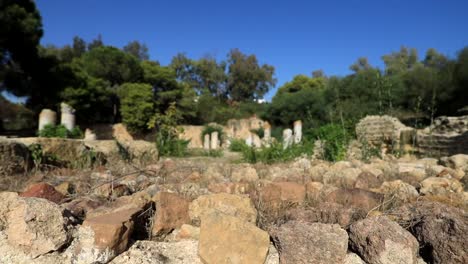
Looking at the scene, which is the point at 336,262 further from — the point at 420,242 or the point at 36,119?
the point at 36,119

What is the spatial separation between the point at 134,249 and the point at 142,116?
20242mm

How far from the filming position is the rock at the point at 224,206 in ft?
3.58

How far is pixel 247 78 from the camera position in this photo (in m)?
33.5

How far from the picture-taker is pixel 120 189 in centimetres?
146

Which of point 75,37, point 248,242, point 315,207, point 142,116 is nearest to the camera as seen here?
point 248,242

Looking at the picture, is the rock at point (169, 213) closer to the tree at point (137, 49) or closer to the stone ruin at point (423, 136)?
the stone ruin at point (423, 136)

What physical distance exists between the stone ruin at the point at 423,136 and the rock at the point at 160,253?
4.35 meters

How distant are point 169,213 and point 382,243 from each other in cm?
74

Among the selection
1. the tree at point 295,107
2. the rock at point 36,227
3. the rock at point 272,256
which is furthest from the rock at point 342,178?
the tree at point 295,107

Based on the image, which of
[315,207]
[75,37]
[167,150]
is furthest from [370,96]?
[75,37]

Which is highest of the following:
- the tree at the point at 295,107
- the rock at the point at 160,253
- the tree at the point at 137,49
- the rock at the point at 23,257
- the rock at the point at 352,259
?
the tree at the point at 137,49

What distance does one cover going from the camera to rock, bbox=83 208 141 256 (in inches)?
33.2

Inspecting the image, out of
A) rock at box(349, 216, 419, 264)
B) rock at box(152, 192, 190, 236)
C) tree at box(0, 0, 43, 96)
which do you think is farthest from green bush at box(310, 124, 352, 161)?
tree at box(0, 0, 43, 96)

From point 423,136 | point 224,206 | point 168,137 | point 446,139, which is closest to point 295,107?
point 423,136
